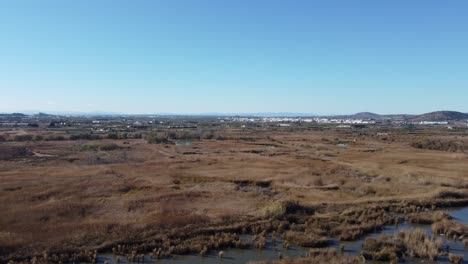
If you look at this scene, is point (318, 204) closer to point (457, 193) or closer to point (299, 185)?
point (299, 185)

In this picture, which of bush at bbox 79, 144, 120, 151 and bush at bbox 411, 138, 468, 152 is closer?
bush at bbox 79, 144, 120, 151

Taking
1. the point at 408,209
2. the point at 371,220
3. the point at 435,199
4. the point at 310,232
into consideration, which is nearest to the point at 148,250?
the point at 310,232

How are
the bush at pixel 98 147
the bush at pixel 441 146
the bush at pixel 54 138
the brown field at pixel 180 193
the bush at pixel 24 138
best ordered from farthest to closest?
the bush at pixel 54 138
the bush at pixel 24 138
the bush at pixel 441 146
the bush at pixel 98 147
the brown field at pixel 180 193

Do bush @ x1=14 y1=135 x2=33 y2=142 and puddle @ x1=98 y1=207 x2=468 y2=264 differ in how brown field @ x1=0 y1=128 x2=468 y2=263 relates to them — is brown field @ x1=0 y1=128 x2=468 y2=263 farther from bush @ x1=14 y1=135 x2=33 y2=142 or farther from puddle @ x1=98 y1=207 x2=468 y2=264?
bush @ x1=14 y1=135 x2=33 y2=142

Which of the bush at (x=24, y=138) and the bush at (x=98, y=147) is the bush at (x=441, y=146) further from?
the bush at (x=24, y=138)

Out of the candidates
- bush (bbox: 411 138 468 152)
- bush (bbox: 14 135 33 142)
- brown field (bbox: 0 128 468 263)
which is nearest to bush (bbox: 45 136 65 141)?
bush (bbox: 14 135 33 142)

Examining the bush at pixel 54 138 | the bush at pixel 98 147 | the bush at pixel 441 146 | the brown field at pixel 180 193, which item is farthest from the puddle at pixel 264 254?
the bush at pixel 54 138

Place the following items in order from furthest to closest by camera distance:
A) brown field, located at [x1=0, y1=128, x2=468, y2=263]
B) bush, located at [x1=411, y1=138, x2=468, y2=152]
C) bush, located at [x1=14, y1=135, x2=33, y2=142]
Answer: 1. bush, located at [x1=14, y1=135, x2=33, y2=142]
2. bush, located at [x1=411, y1=138, x2=468, y2=152]
3. brown field, located at [x1=0, y1=128, x2=468, y2=263]

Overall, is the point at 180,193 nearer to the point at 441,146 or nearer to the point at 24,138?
the point at 441,146

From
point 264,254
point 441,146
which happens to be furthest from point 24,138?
point 264,254
